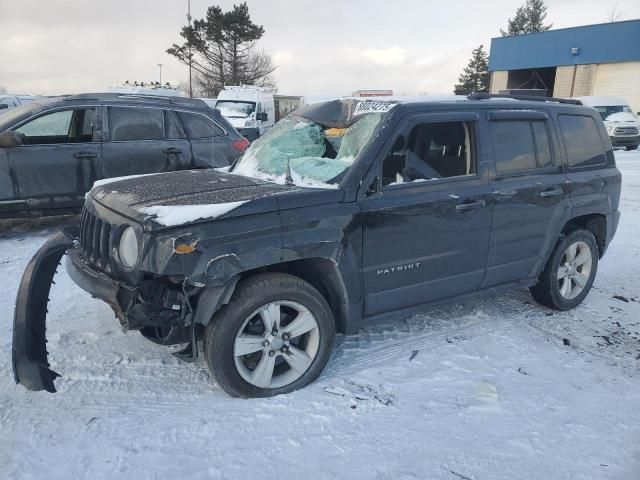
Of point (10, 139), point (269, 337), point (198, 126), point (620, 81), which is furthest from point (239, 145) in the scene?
point (620, 81)

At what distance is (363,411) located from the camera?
3.10m

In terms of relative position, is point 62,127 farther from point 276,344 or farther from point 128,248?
point 276,344

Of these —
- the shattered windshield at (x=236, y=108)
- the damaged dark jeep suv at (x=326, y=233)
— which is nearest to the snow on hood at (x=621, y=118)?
the shattered windshield at (x=236, y=108)

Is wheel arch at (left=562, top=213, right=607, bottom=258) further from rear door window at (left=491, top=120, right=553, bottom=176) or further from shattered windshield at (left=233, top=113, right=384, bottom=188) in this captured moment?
shattered windshield at (left=233, top=113, right=384, bottom=188)

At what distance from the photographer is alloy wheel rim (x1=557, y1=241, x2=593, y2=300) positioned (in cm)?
468

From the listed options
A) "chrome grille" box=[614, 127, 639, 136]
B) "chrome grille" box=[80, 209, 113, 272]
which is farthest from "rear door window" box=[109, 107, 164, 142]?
"chrome grille" box=[614, 127, 639, 136]

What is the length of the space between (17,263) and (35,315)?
291 cm

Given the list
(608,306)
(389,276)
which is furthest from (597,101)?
(389,276)

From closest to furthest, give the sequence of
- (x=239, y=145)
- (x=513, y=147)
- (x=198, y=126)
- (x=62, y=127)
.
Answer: (x=513, y=147), (x=62, y=127), (x=198, y=126), (x=239, y=145)

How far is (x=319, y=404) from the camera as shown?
315 cm

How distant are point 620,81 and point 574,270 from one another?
29.7 meters

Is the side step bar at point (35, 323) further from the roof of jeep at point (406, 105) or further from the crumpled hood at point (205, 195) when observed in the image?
the roof of jeep at point (406, 105)

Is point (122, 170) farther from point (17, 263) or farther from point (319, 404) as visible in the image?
point (319, 404)

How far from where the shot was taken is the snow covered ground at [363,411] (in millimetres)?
2637
